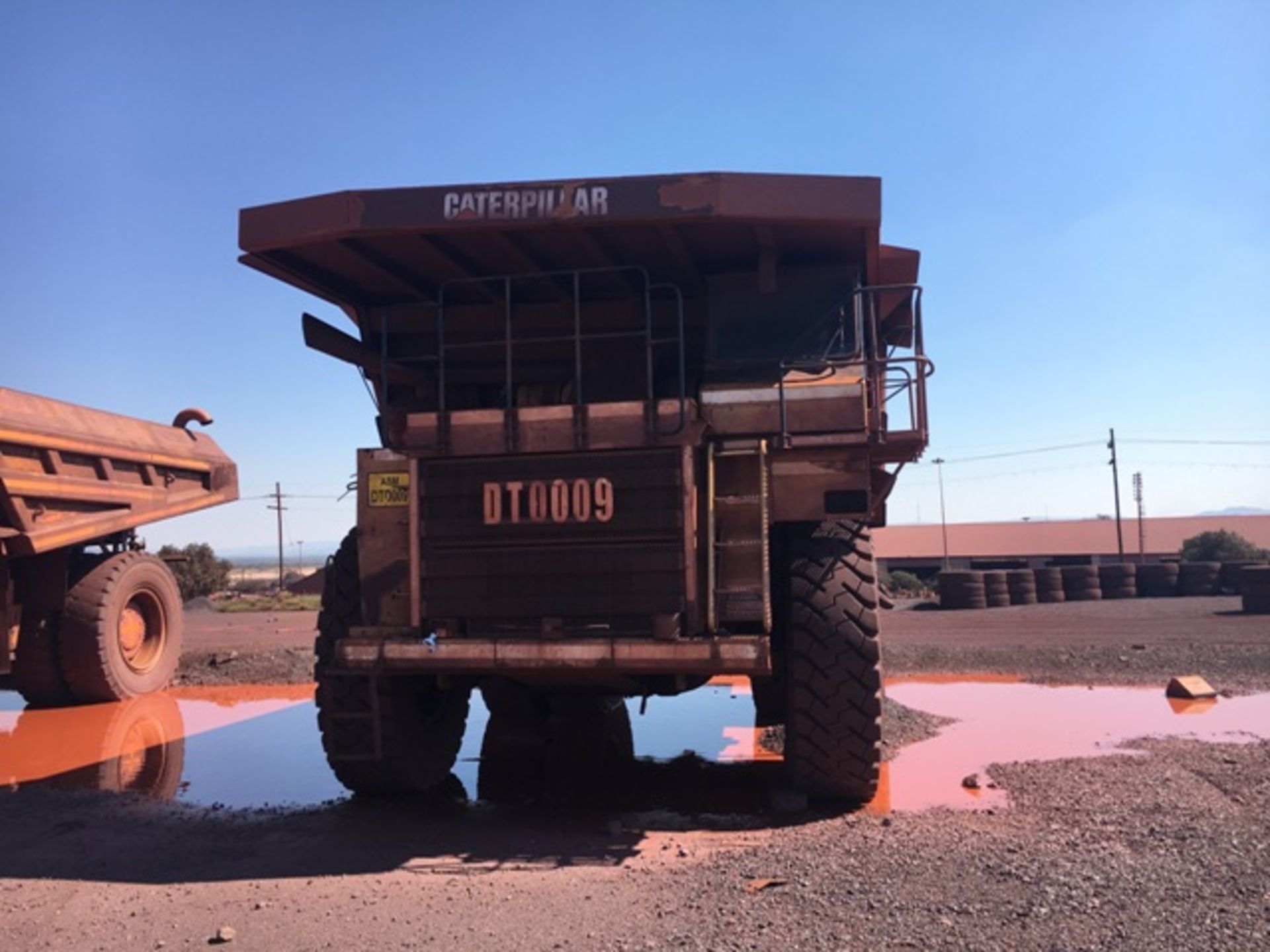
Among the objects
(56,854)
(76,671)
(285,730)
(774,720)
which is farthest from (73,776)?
(774,720)

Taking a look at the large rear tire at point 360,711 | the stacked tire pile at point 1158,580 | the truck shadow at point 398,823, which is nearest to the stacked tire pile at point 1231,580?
the stacked tire pile at point 1158,580

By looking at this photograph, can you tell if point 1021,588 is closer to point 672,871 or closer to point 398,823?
point 398,823

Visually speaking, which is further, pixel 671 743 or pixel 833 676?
pixel 671 743

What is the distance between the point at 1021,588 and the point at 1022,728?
56.1ft

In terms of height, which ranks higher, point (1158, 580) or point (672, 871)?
point (1158, 580)

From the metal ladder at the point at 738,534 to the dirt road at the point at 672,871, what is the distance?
48.5 inches

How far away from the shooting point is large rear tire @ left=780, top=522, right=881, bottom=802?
5.74 metres

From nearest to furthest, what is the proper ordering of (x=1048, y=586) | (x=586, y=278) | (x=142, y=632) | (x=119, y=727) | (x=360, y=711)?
(x=360, y=711), (x=586, y=278), (x=119, y=727), (x=142, y=632), (x=1048, y=586)

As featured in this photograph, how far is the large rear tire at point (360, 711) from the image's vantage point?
20.9 feet

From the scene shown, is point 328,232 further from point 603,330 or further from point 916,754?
point 916,754

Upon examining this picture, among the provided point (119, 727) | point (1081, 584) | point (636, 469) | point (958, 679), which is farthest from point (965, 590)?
point (636, 469)

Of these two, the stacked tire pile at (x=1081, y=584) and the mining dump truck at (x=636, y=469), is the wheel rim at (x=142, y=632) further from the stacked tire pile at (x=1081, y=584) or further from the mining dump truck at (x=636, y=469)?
the stacked tire pile at (x=1081, y=584)

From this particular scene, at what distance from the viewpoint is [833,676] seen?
18.9ft

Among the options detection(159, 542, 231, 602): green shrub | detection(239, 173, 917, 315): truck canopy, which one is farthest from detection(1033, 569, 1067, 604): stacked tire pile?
detection(159, 542, 231, 602): green shrub
